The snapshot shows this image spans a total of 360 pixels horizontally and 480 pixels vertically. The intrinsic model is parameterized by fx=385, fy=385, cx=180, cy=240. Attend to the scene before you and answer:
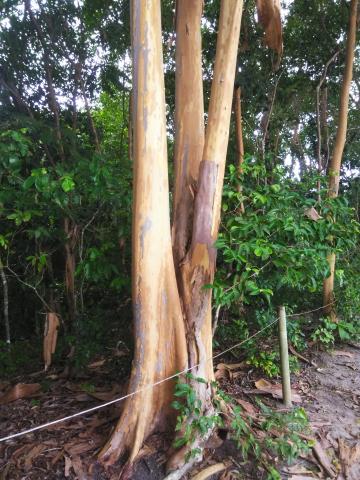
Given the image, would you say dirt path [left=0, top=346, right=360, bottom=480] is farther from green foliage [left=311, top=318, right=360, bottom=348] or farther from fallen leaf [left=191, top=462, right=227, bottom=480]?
green foliage [left=311, top=318, right=360, bottom=348]

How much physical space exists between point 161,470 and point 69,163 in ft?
11.8

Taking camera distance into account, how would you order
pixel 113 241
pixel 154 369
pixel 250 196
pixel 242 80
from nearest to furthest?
1. pixel 154 369
2. pixel 250 196
3. pixel 113 241
4. pixel 242 80

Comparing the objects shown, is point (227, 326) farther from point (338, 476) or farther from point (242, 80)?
point (242, 80)

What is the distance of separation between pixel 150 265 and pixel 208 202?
70 centimetres

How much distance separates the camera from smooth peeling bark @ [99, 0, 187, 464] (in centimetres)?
269

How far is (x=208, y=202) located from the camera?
3031 millimetres

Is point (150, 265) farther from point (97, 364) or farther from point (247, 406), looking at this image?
point (97, 364)

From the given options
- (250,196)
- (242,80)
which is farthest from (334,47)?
(250,196)

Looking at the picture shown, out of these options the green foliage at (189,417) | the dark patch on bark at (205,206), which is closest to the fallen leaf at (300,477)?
the green foliage at (189,417)

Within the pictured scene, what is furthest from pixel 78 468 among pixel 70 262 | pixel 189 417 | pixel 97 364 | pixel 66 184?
pixel 70 262

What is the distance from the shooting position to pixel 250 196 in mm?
3256

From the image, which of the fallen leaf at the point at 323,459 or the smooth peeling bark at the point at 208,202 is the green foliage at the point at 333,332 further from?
the smooth peeling bark at the point at 208,202

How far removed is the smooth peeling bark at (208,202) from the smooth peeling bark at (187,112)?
0.56 ft

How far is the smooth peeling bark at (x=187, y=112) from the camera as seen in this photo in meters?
3.19
